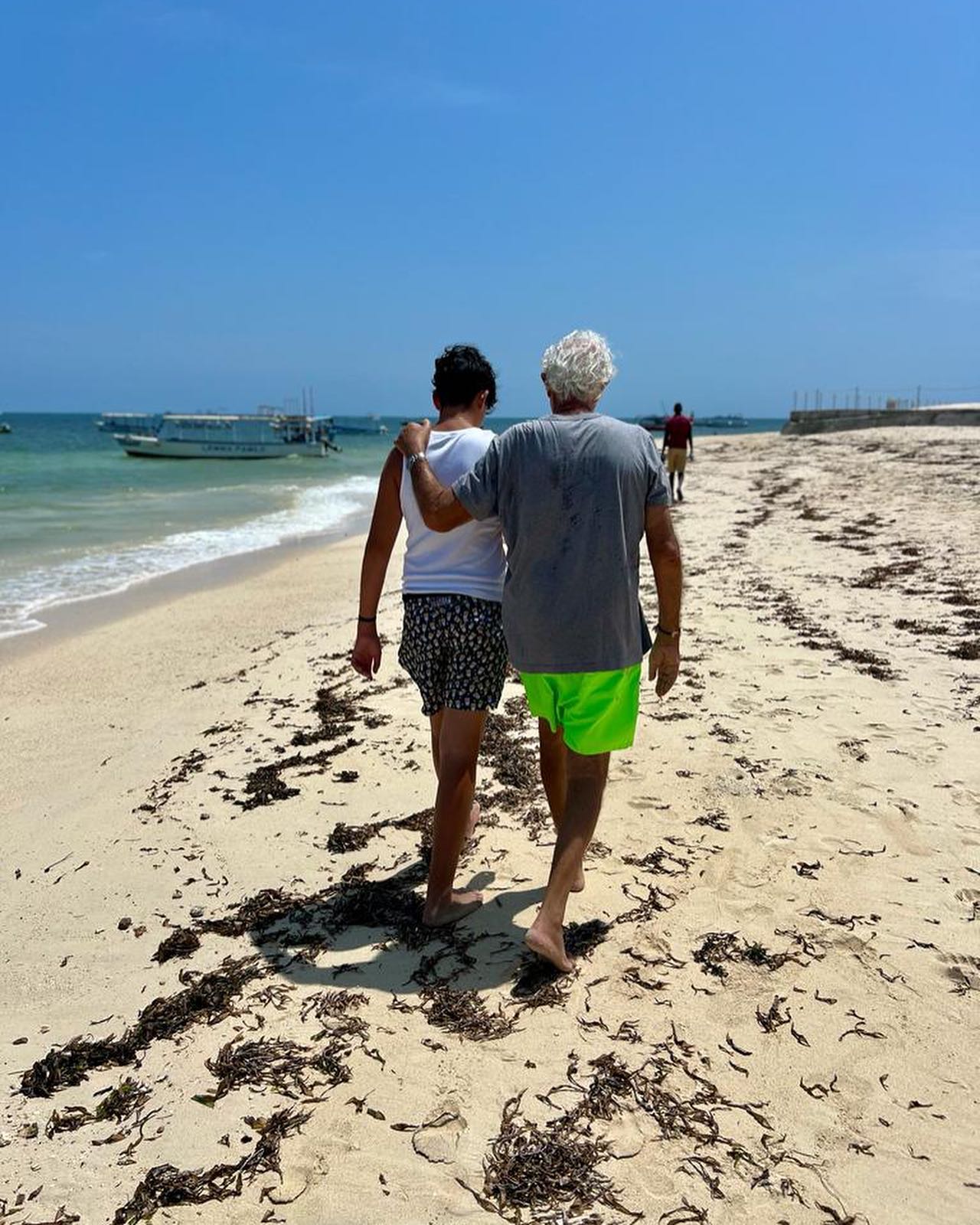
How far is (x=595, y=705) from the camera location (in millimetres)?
2787

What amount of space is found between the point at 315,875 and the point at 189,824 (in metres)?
0.83

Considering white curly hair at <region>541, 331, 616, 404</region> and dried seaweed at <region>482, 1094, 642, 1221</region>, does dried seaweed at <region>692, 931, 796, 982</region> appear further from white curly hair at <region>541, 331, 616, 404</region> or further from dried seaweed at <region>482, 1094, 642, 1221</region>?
white curly hair at <region>541, 331, 616, 404</region>

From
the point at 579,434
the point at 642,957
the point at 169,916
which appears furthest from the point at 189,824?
the point at 579,434

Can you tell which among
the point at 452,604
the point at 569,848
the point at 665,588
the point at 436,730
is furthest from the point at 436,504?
the point at 569,848

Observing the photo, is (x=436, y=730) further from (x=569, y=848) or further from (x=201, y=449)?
(x=201, y=449)

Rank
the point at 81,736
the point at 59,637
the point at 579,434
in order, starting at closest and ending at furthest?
the point at 579,434, the point at 81,736, the point at 59,637

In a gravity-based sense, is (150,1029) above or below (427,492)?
below

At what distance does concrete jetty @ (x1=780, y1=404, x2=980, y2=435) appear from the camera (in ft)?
104

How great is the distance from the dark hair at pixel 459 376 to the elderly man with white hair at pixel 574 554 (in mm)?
245

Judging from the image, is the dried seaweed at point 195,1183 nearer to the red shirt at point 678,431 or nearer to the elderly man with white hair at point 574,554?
the elderly man with white hair at point 574,554

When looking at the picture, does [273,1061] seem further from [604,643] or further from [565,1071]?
[604,643]

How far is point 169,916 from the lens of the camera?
10.8 ft

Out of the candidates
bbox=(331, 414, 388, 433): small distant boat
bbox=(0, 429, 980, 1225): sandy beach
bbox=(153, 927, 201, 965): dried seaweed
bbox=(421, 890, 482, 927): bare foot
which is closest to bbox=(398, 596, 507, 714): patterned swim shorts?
bbox=(421, 890, 482, 927): bare foot

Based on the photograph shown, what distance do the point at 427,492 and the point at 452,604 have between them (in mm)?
390
